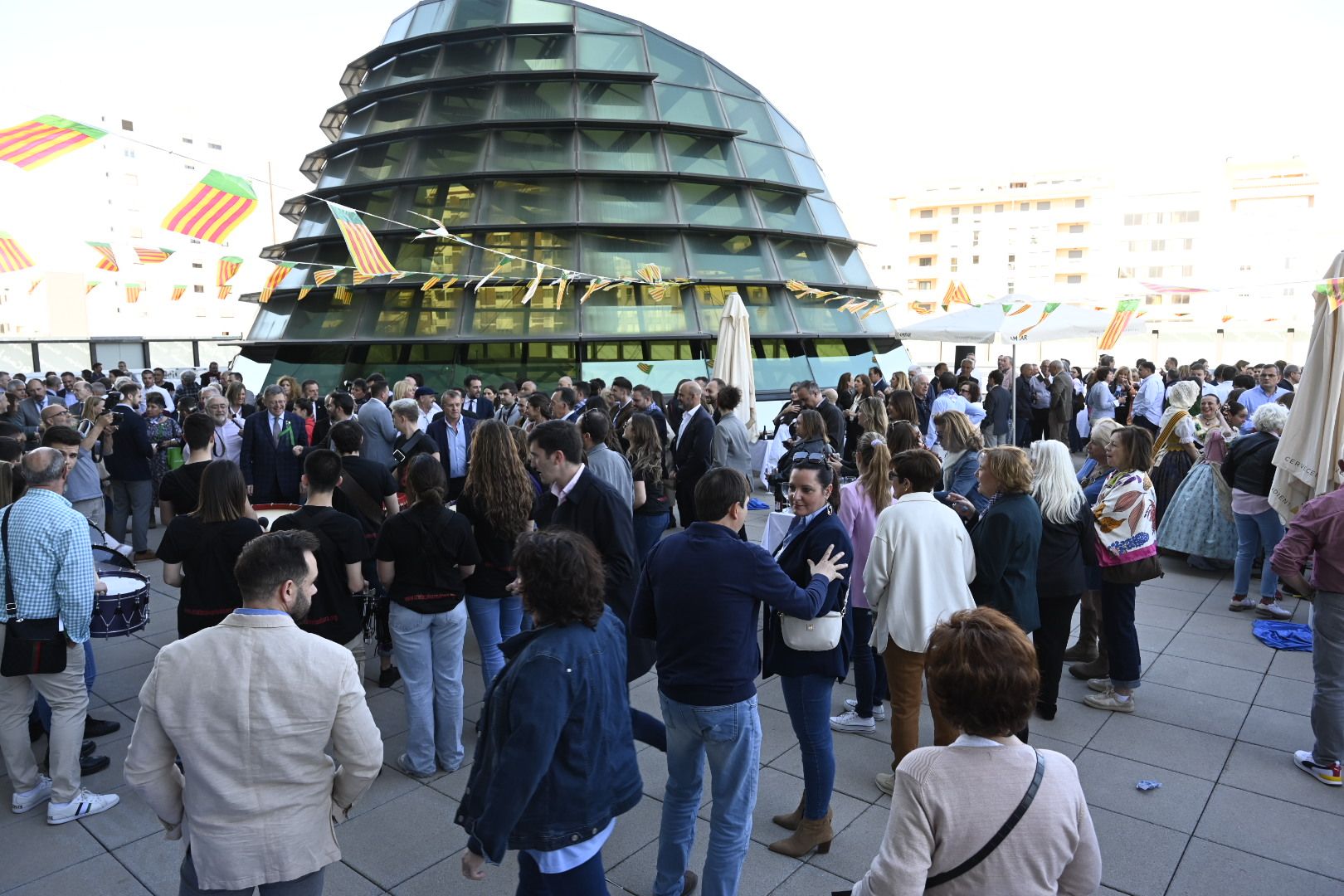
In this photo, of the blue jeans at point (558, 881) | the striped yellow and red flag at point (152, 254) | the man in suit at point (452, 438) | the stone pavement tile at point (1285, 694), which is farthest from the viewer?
the striped yellow and red flag at point (152, 254)

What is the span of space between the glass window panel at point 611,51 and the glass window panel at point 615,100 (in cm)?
61

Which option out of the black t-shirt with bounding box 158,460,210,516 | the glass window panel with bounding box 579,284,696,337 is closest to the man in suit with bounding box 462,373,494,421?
the glass window panel with bounding box 579,284,696,337

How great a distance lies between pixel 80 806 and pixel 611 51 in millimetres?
19877

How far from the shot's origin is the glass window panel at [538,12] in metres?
19.9

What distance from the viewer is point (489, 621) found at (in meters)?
5.46

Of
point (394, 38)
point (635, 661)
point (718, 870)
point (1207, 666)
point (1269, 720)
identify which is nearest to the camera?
point (718, 870)

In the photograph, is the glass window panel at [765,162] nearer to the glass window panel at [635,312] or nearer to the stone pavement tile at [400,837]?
the glass window panel at [635,312]

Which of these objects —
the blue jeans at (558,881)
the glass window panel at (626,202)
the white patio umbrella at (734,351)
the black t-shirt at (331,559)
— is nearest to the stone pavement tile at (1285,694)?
the blue jeans at (558,881)

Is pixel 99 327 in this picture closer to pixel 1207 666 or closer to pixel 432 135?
pixel 432 135

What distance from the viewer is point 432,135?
18.5 meters

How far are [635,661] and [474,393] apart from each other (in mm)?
9317

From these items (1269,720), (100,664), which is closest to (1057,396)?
(1269,720)

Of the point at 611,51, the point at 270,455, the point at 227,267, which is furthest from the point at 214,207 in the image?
the point at 611,51

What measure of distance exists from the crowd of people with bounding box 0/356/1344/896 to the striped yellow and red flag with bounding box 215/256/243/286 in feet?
22.6
